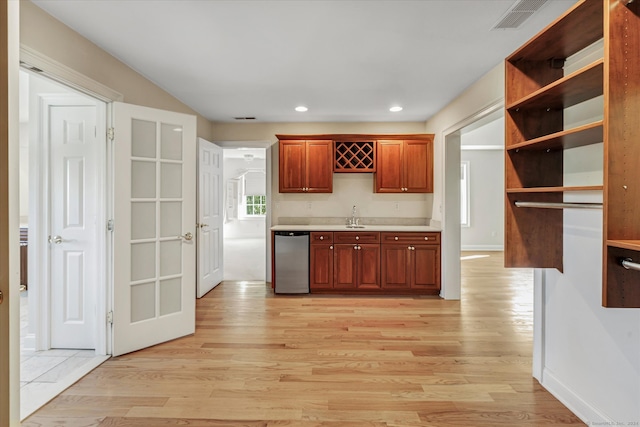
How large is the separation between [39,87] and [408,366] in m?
3.67

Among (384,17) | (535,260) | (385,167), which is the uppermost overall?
(384,17)

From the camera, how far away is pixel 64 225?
113 inches

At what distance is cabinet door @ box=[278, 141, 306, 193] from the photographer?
4953 mm

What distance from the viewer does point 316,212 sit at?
5305 mm

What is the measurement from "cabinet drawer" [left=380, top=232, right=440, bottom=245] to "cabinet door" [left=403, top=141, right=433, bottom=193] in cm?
72

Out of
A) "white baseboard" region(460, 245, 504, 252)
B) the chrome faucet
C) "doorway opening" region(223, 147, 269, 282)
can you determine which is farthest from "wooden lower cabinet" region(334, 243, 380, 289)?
"doorway opening" region(223, 147, 269, 282)

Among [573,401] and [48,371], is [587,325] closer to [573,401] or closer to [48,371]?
[573,401]

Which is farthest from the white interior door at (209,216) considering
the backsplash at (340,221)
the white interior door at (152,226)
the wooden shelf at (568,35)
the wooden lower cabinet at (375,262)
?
the wooden shelf at (568,35)

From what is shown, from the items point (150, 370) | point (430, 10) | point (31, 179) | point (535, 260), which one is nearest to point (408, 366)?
point (535, 260)

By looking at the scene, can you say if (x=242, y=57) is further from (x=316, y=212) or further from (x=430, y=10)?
(x=316, y=212)

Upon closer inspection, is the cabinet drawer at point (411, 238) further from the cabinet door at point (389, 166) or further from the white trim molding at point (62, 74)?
the white trim molding at point (62, 74)

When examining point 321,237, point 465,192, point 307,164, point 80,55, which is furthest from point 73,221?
point 465,192

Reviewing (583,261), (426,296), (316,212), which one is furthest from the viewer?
(316,212)

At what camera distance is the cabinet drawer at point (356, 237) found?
459 cm
